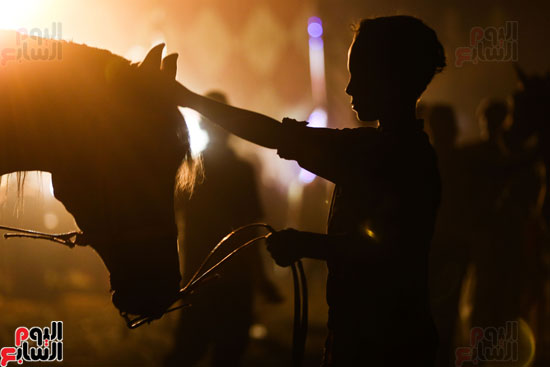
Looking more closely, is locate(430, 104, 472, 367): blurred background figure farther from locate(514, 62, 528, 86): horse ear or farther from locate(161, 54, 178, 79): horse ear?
locate(161, 54, 178, 79): horse ear

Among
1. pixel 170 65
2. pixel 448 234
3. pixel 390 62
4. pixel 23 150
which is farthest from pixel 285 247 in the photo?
pixel 448 234

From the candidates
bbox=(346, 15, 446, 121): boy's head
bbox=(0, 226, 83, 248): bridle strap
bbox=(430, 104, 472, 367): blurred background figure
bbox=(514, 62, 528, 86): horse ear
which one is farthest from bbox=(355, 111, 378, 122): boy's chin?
bbox=(514, 62, 528, 86): horse ear

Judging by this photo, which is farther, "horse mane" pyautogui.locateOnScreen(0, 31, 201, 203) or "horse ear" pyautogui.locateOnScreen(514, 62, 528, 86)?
"horse ear" pyautogui.locateOnScreen(514, 62, 528, 86)

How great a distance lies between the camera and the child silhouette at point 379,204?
185cm

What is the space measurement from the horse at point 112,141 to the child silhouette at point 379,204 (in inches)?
19.9

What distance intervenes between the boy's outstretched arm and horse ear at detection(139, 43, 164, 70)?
4.6 inches

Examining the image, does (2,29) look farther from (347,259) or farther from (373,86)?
(347,259)

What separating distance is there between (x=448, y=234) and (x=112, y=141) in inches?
164

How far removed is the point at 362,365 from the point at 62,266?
733 inches

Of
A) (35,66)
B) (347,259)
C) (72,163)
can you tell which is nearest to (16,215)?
(72,163)

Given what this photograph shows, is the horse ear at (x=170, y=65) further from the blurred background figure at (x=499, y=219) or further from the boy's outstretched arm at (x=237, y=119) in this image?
the blurred background figure at (x=499, y=219)

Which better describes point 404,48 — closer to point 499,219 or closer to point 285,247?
point 285,247

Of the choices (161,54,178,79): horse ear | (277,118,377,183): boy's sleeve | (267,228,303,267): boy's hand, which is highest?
(161,54,178,79): horse ear

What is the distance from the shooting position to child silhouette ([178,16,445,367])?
A: 1.85 m
